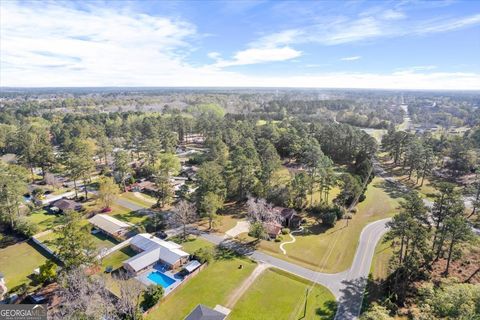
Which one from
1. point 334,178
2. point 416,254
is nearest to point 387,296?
point 416,254

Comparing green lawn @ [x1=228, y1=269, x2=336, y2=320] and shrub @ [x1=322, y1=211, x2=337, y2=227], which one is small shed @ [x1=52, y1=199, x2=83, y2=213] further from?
shrub @ [x1=322, y1=211, x2=337, y2=227]

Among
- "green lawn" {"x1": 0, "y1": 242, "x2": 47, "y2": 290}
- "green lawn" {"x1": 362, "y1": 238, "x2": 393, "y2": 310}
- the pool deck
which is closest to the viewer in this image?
"green lawn" {"x1": 362, "y1": 238, "x2": 393, "y2": 310}

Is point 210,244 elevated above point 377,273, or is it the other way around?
point 210,244

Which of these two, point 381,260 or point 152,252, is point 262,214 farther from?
point 381,260

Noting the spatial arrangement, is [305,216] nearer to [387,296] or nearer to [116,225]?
[387,296]

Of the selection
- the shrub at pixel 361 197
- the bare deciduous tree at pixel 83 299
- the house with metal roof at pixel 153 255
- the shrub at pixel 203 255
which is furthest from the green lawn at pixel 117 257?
the shrub at pixel 361 197

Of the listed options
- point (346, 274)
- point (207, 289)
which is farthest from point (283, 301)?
point (346, 274)

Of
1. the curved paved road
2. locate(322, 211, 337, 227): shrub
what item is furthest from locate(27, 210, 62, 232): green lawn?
locate(322, 211, 337, 227): shrub
